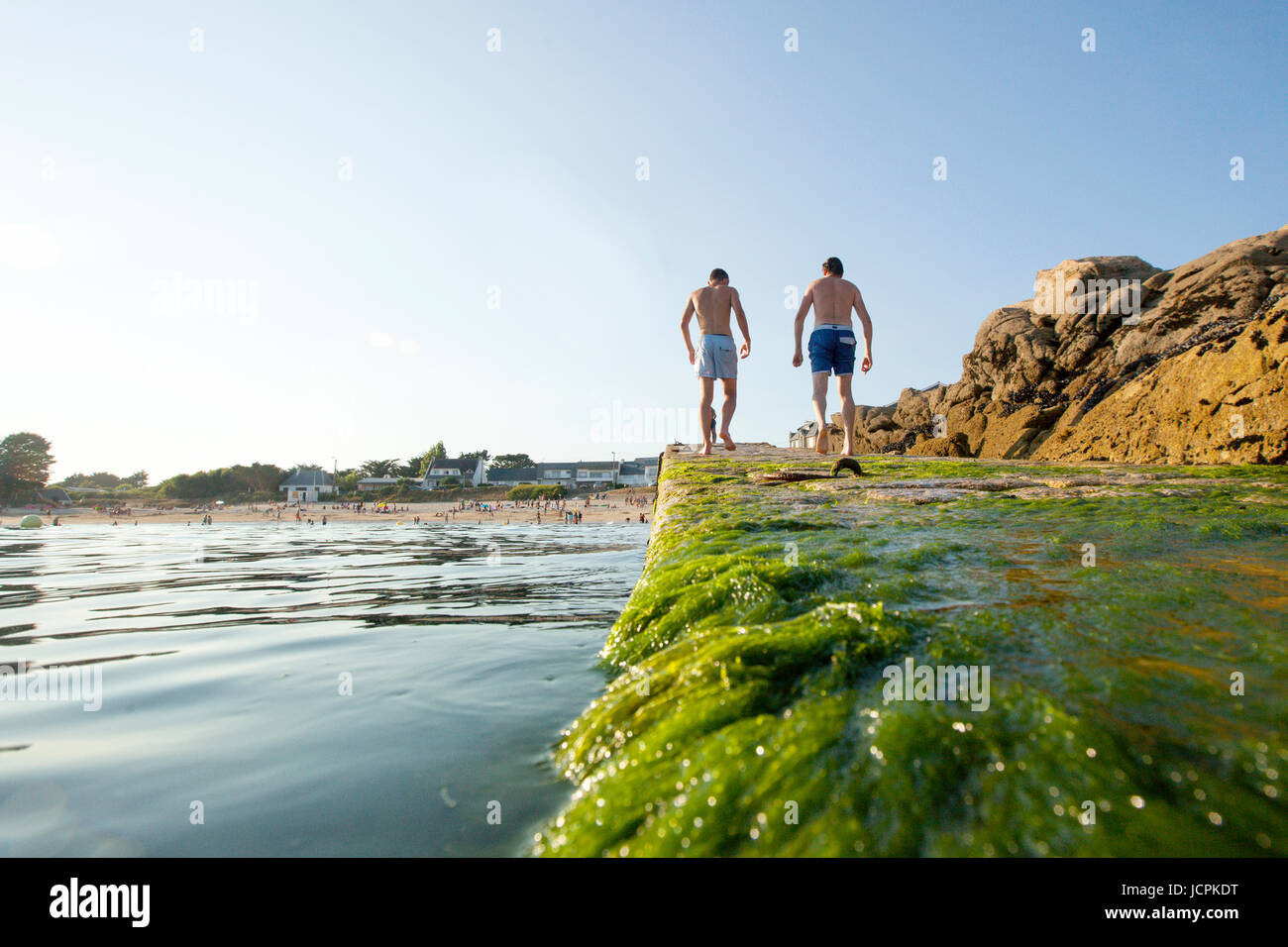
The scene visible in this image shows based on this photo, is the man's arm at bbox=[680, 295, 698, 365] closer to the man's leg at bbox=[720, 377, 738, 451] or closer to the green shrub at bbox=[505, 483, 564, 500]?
the man's leg at bbox=[720, 377, 738, 451]

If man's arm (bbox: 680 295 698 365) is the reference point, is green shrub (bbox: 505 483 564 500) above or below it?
below

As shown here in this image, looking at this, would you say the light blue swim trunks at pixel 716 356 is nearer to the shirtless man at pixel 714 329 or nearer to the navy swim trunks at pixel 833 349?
the shirtless man at pixel 714 329

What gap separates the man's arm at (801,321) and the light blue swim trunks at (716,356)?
102 centimetres

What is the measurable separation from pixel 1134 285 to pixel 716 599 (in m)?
20.4

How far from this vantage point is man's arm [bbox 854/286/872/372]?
25.1 ft

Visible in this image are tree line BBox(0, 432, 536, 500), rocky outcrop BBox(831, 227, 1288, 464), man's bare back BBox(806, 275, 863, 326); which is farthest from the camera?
tree line BBox(0, 432, 536, 500)

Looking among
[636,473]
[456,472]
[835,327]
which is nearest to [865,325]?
[835,327]

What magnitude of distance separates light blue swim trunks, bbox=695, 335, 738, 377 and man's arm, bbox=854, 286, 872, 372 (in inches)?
73.9

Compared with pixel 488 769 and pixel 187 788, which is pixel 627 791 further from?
pixel 187 788

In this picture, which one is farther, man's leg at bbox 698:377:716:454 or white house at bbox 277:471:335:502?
white house at bbox 277:471:335:502

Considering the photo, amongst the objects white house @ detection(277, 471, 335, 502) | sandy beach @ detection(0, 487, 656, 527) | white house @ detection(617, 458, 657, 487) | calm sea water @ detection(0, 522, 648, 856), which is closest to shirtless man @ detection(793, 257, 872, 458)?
calm sea water @ detection(0, 522, 648, 856)

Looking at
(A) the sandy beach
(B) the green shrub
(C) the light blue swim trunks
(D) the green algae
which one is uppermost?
(C) the light blue swim trunks
